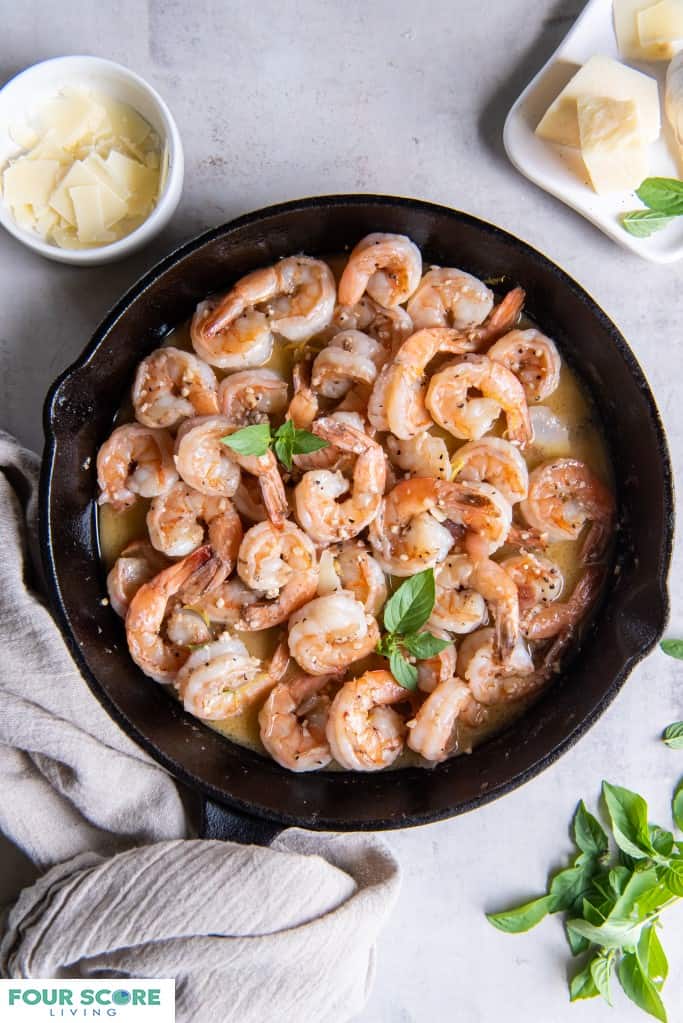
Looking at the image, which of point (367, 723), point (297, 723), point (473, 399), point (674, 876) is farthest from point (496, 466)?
point (674, 876)

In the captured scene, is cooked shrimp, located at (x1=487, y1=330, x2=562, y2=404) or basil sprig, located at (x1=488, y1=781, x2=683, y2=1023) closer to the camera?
cooked shrimp, located at (x1=487, y1=330, x2=562, y2=404)

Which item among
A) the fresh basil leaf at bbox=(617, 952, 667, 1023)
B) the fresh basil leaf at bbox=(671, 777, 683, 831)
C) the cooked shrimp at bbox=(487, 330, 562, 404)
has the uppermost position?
the cooked shrimp at bbox=(487, 330, 562, 404)

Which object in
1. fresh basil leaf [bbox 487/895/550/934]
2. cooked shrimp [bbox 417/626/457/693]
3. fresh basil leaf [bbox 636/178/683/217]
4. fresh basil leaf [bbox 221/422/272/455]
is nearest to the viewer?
fresh basil leaf [bbox 221/422/272/455]

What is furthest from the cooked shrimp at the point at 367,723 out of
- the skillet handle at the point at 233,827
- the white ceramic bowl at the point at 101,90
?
the white ceramic bowl at the point at 101,90

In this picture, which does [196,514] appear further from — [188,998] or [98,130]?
[188,998]

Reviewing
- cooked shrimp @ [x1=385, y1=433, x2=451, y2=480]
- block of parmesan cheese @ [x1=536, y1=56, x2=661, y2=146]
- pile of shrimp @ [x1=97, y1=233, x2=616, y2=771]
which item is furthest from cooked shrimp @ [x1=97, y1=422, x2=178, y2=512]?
block of parmesan cheese @ [x1=536, y1=56, x2=661, y2=146]

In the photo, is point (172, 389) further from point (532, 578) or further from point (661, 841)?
point (661, 841)

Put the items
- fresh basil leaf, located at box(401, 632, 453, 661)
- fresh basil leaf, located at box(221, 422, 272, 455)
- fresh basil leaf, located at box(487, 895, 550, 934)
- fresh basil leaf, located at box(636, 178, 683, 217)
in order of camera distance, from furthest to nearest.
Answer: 1. fresh basil leaf, located at box(487, 895, 550, 934)
2. fresh basil leaf, located at box(636, 178, 683, 217)
3. fresh basil leaf, located at box(401, 632, 453, 661)
4. fresh basil leaf, located at box(221, 422, 272, 455)

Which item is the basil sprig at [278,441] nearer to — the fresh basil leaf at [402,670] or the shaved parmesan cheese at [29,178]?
the fresh basil leaf at [402,670]

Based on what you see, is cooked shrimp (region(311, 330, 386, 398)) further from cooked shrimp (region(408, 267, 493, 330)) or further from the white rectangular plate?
the white rectangular plate

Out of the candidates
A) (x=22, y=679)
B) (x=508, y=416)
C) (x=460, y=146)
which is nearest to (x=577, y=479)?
(x=508, y=416)
